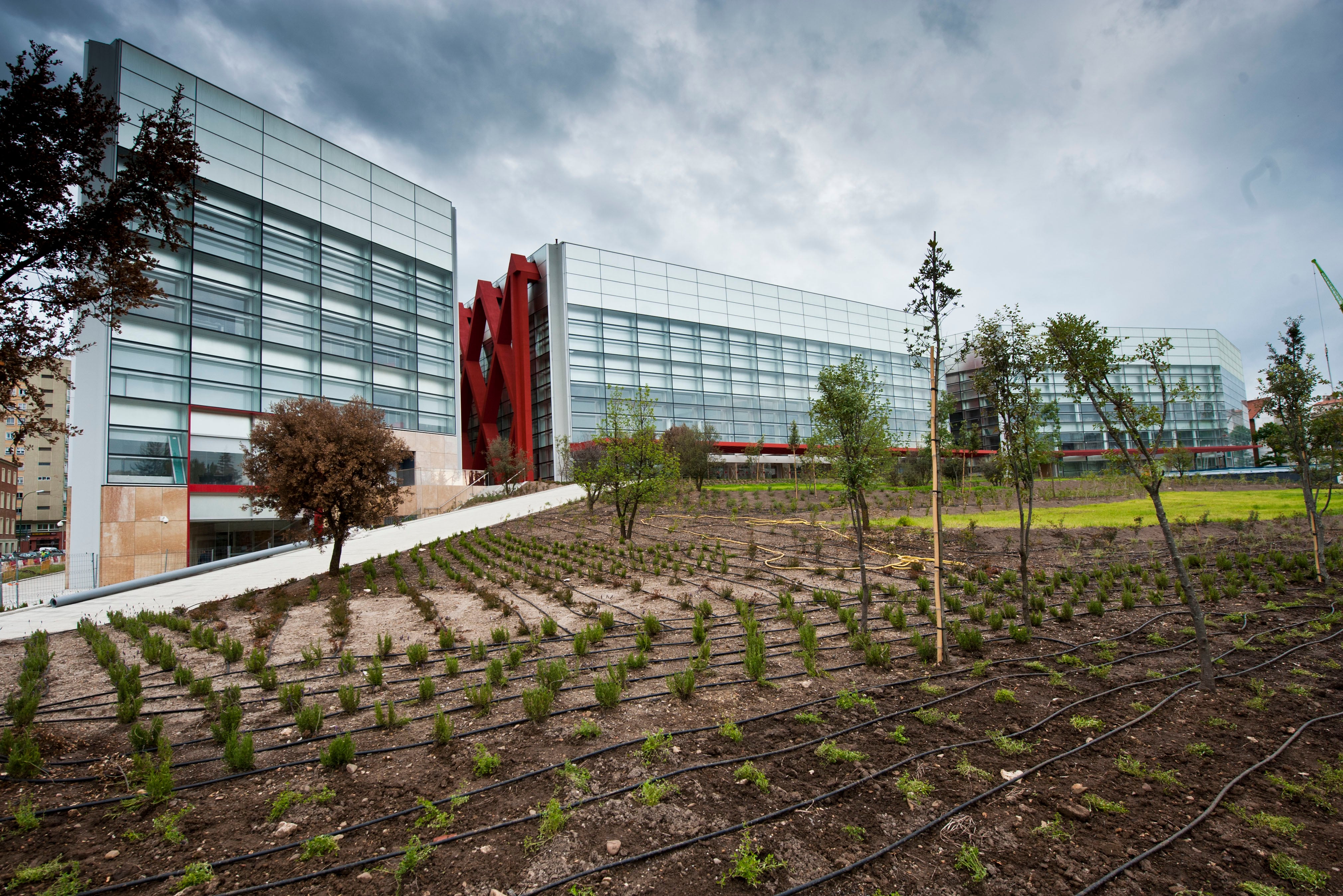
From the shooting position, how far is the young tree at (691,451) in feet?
104

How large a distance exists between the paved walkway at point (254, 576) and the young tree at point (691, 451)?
6585 mm

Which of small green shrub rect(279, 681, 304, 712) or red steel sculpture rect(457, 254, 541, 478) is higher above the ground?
red steel sculpture rect(457, 254, 541, 478)

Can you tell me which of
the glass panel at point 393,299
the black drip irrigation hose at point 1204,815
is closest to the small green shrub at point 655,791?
the black drip irrigation hose at point 1204,815

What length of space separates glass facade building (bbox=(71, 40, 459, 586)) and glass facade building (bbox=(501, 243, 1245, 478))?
1100cm

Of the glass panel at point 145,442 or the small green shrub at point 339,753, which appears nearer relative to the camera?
the small green shrub at point 339,753

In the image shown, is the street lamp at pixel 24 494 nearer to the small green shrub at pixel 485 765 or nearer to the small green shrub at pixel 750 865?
the small green shrub at pixel 485 765

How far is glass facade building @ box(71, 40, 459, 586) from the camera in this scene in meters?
27.2

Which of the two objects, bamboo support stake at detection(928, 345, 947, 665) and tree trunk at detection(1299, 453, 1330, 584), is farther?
tree trunk at detection(1299, 453, 1330, 584)

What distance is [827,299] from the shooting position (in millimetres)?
63938

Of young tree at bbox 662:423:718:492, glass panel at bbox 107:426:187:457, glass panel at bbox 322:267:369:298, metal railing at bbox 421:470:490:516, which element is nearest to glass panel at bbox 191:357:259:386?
glass panel at bbox 107:426:187:457

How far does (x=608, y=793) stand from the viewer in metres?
4.23

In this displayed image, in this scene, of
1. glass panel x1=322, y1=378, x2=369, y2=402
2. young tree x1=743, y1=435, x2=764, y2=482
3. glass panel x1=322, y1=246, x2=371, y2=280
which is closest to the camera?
glass panel x1=322, y1=378, x2=369, y2=402

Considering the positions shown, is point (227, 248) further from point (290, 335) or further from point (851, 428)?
point (851, 428)

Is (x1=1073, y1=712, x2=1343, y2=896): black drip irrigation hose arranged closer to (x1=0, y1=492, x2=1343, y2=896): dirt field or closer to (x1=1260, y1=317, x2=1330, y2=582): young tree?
(x1=0, y1=492, x2=1343, y2=896): dirt field
